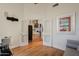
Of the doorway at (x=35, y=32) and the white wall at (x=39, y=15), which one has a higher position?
the white wall at (x=39, y=15)

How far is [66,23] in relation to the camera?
56.7 inches

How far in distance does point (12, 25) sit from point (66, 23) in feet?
2.63

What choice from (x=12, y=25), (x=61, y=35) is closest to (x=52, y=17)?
(x=61, y=35)

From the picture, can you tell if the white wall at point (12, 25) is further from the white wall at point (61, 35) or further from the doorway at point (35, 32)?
the white wall at point (61, 35)

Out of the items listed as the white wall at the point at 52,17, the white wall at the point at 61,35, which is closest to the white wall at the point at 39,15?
the white wall at the point at 52,17

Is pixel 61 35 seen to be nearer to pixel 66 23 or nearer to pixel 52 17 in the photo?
pixel 66 23

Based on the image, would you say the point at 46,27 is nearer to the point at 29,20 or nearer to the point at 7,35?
the point at 29,20

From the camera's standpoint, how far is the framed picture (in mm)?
1427

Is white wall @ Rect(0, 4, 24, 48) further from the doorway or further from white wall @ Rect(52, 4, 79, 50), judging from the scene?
white wall @ Rect(52, 4, 79, 50)

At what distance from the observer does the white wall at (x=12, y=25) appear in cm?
133

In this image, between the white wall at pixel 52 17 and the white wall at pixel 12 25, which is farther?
the white wall at pixel 52 17

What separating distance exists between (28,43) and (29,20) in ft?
1.17

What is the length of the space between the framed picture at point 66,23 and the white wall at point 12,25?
0.57 metres

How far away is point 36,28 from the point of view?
145 cm
